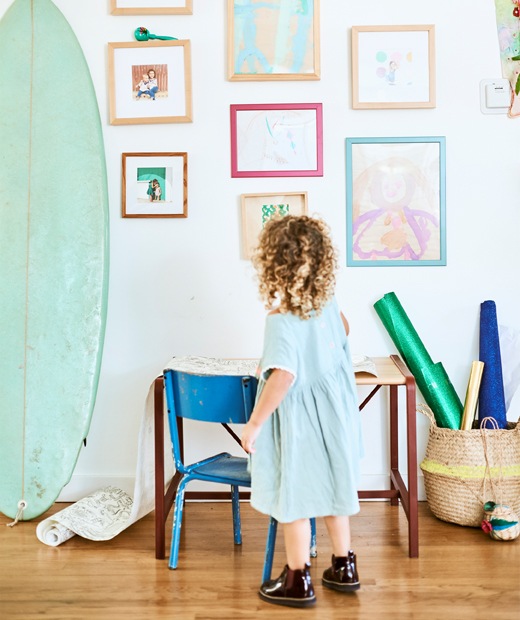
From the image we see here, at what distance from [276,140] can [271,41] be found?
36cm

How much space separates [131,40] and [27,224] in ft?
2.57

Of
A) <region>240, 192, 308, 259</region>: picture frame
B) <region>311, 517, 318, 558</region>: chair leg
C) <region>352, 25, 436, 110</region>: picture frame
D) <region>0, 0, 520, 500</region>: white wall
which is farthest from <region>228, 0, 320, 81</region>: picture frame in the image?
<region>311, 517, 318, 558</region>: chair leg

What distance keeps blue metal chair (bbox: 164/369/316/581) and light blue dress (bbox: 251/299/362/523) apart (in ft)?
0.33

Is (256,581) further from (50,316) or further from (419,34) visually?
(419,34)

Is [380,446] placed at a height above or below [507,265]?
below

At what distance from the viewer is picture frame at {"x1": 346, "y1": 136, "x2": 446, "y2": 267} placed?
2717 mm

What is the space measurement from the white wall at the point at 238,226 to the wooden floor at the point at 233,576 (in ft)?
1.28

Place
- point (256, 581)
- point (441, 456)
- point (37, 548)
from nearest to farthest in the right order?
1. point (256, 581)
2. point (37, 548)
3. point (441, 456)

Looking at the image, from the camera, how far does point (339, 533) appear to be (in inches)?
79.5

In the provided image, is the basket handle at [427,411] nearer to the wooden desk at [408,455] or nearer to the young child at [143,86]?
the wooden desk at [408,455]

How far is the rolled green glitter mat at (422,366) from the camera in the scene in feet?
8.57

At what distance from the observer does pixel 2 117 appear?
271 cm

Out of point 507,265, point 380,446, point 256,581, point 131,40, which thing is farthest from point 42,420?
point 507,265

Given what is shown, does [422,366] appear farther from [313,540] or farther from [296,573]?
[296,573]
